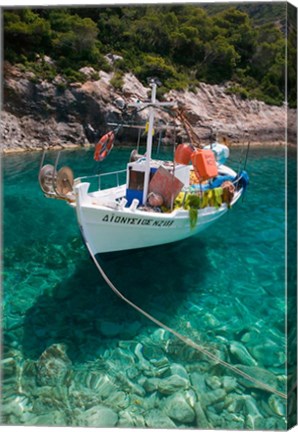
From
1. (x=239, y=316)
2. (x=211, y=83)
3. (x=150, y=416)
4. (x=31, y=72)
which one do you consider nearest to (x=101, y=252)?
(x=239, y=316)

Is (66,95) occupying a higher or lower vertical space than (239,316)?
higher

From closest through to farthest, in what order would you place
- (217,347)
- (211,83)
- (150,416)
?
(150,416) → (217,347) → (211,83)

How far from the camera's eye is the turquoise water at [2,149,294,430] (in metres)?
3.33

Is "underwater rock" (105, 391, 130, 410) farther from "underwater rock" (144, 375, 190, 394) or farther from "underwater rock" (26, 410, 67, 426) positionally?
"underwater rock" (26, 410, 67, 426)

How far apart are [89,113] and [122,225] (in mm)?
19419

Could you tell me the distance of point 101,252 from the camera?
5.68 metres

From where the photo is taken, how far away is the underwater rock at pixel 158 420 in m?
3.04

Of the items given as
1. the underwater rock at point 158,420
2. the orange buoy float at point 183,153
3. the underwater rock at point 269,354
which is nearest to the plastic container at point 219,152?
the orange buoy float at point 183,153

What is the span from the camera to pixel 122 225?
549 centimetres

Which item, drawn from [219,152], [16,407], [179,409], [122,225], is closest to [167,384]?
[179,409]

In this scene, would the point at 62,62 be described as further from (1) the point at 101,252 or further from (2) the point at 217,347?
(2) the point at 217,347

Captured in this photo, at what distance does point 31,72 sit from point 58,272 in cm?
1848

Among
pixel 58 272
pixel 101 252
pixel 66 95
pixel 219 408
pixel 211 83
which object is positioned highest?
pixel 211 83

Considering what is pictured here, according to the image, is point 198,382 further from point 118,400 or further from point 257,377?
point 118,400
